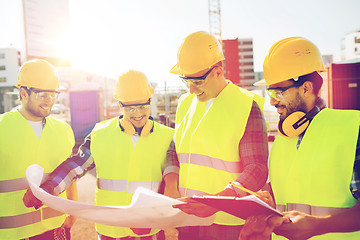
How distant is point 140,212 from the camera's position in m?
1.39

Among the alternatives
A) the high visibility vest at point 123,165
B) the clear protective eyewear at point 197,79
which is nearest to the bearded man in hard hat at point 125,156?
the high visibility vest at point 123,165

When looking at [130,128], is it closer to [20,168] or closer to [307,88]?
[20,168]

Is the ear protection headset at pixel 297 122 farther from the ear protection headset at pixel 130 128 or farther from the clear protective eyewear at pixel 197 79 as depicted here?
the ear protection headset at pixel 130 128

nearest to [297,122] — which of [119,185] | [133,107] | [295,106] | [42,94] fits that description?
[295,106]

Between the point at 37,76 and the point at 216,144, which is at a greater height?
the point at 37,76

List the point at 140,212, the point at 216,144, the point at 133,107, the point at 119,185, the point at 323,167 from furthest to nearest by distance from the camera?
the point at 133,107, the point at 119,185, the point at 216,144, the point at 323,167, the point at 140,212

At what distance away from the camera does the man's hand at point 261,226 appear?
123 cm

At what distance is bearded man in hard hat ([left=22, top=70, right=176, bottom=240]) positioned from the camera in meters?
2.36

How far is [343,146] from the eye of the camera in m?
1.47

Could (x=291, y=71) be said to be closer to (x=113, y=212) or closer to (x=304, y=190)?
(x=304, y=190)

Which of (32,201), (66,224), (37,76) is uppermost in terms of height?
(37,76)

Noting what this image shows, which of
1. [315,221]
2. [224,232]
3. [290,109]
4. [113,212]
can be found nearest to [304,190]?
[315,221]

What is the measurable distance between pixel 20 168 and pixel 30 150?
18cm

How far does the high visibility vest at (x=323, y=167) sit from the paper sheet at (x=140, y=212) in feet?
1.77
